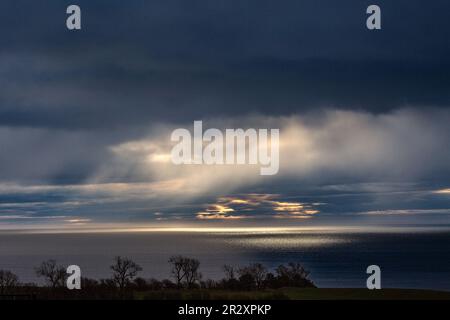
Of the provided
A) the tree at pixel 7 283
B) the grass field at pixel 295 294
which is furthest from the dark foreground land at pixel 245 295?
the tree at pixel 7 283

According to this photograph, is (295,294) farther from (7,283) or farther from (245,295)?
(7,283)

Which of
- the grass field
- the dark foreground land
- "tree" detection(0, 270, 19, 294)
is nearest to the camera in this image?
the dark foreground land

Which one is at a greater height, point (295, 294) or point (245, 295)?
point (245, 295)

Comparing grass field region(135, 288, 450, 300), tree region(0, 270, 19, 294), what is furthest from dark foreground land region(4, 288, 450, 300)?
tree region(0, 270, 19, 294)

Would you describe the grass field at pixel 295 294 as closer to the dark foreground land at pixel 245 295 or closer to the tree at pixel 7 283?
the dark foreground land at pixel 245 295

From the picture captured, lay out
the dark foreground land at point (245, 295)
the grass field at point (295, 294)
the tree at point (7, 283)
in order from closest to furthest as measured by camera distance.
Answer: the dark foreground land at point (245, 295)
the grass field at point (295, 294)
the tree at point (7, 283)

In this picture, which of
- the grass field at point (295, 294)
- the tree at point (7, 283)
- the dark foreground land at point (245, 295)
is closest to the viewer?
the dark foreground land at point (245, 295)

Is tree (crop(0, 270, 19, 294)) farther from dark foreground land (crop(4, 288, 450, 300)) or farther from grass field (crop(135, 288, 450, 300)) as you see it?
grass field (crop(135, 288, 450, 300))

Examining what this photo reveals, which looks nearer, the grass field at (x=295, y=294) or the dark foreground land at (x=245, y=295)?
the dark foreground land at (x=245, y=295)

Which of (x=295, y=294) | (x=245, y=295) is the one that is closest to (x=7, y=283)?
(x=245, y=295)

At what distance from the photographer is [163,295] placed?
57.1 m
